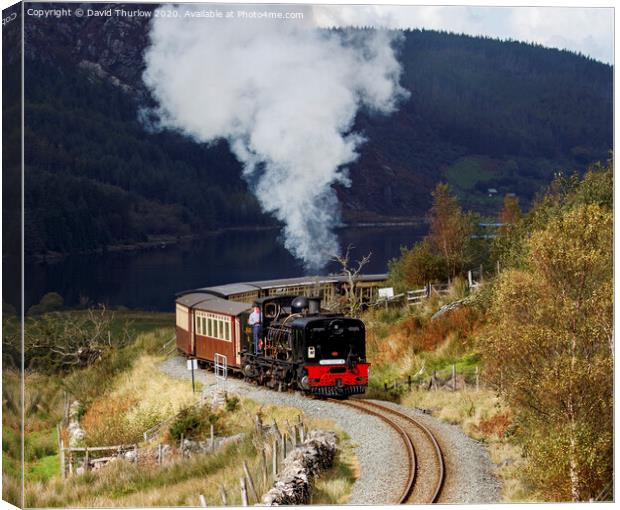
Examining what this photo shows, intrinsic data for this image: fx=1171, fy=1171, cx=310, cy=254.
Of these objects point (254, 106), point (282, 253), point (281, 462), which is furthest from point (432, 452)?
point (254, 106)

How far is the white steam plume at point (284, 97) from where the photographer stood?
26328 mm

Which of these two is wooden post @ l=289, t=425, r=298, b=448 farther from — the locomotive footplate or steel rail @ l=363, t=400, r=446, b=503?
the locomotive footplate

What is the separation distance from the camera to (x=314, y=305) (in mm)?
31094

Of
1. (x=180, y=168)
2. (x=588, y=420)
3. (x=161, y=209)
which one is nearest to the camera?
(x=588, y=420)

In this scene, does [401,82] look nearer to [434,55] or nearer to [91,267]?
[434,55]

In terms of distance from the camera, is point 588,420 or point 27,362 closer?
point 588,420

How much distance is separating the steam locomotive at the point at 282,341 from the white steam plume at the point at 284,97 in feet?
5.34

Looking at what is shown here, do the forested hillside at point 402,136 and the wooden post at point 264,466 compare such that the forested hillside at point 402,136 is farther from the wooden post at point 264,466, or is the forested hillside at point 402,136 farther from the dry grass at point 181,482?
the wooden post at point 264,466

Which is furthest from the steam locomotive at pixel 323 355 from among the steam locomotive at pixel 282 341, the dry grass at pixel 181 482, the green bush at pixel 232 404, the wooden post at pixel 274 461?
the wooden post at pixel 274 461

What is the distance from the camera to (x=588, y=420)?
23.9 m

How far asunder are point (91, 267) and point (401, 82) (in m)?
10.0

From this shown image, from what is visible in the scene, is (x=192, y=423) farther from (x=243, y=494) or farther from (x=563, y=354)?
(x=563, y=354)

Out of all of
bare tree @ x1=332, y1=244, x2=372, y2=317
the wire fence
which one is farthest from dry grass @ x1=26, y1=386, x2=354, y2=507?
bare tree @ x1=332, y1=244, x2=372, y2=317

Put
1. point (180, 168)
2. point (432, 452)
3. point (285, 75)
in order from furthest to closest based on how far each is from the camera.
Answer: point (180, 168)
point (285, 75)
point (432, 452)
